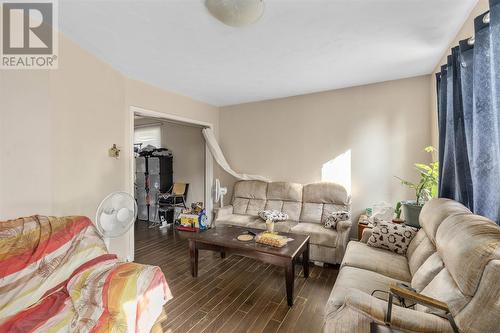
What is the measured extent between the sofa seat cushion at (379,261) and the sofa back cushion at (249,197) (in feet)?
6.26

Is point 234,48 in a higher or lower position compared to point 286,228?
higher

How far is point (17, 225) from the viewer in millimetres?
1544

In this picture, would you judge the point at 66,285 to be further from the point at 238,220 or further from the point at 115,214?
the point at 238,220

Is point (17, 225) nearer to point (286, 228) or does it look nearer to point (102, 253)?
point (102, 253)

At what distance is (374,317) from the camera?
117 centimetres

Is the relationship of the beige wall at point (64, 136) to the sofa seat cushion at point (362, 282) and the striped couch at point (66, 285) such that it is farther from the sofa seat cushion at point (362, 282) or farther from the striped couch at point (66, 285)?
the sofa seat cushion at point (362, 282)

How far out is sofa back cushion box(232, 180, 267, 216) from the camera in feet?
13.4

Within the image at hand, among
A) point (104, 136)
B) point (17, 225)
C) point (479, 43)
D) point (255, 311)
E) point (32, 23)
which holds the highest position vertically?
point (32, 23)

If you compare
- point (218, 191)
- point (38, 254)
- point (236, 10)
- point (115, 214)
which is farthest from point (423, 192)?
point (38, 254)

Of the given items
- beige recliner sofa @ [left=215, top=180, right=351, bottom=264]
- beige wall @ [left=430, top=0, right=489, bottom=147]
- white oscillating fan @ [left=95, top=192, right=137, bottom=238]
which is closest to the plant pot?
beige recliner sofa @ [left=215, top=180, right=351, bottom=264]

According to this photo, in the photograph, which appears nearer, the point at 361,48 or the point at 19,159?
the point at 19,159

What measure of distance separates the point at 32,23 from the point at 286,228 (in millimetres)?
3515

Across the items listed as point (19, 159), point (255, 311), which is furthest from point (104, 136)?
point (255, 311)

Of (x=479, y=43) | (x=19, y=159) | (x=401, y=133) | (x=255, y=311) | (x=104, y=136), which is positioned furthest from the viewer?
(x=401, y=133)
